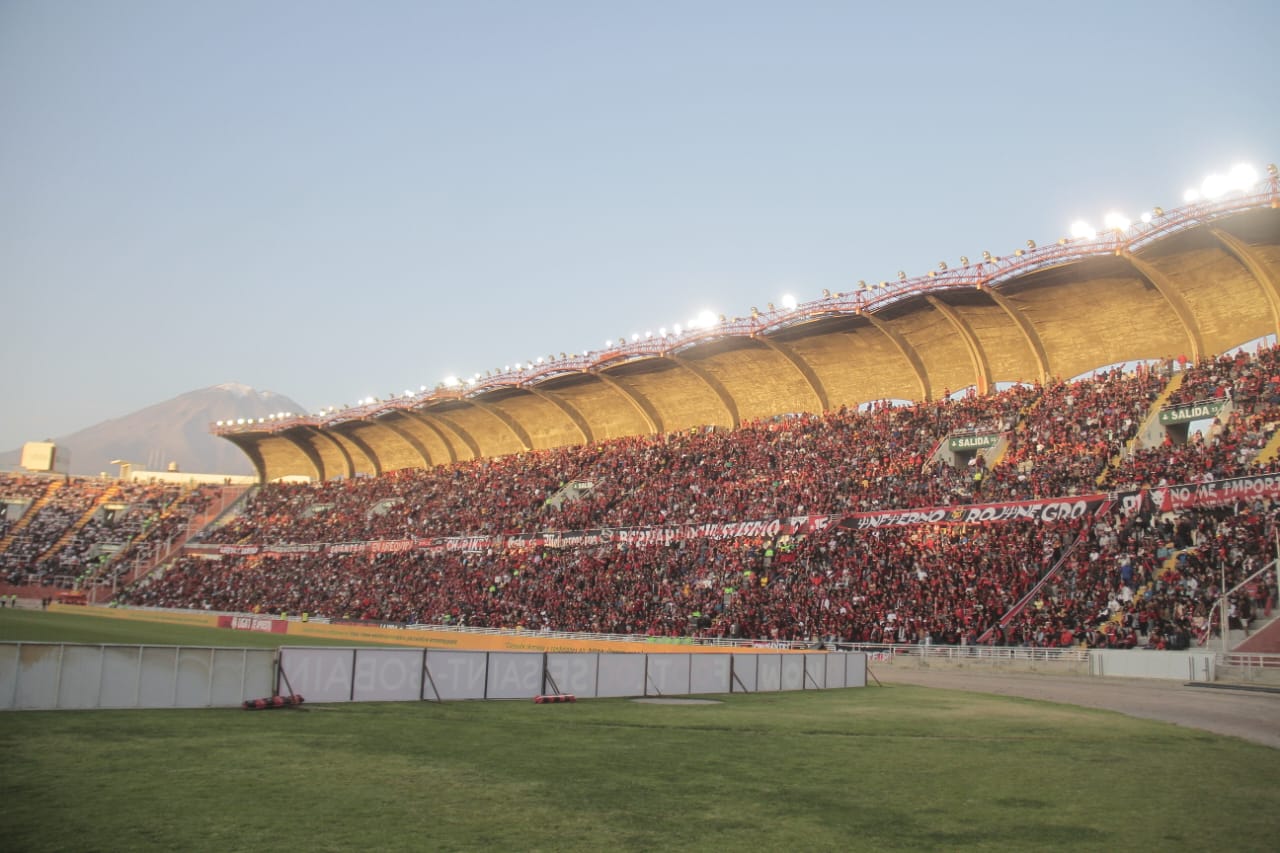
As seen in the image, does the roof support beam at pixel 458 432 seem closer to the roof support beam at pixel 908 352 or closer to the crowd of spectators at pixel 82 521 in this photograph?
the crowd of spectators at pixel 82 521

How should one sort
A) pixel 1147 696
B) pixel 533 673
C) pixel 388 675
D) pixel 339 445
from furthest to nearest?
pixel 339 445, pixel 1147 696, pixel 533 673, pixel 388 675

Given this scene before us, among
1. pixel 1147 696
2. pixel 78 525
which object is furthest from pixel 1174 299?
pixel 78 525

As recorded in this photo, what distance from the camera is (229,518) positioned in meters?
75.0

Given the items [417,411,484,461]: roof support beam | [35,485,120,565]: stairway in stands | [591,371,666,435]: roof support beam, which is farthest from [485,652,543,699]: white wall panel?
[35,485,120,565]: stairway in stands

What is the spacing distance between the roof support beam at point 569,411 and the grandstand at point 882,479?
7.5 inches

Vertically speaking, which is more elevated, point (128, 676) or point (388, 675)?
point (128, 676)

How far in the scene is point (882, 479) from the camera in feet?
126

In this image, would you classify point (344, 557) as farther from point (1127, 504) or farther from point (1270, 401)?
point (1270, 401)

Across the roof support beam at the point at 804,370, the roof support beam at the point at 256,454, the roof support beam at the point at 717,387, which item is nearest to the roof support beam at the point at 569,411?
the roof support beam at the point at 717,387

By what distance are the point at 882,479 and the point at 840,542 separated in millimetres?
3541

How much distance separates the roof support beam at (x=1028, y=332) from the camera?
128 ft

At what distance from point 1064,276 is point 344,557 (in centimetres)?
4299

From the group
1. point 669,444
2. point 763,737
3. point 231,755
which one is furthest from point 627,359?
point 231,755

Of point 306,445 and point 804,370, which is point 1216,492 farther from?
point 306,445
